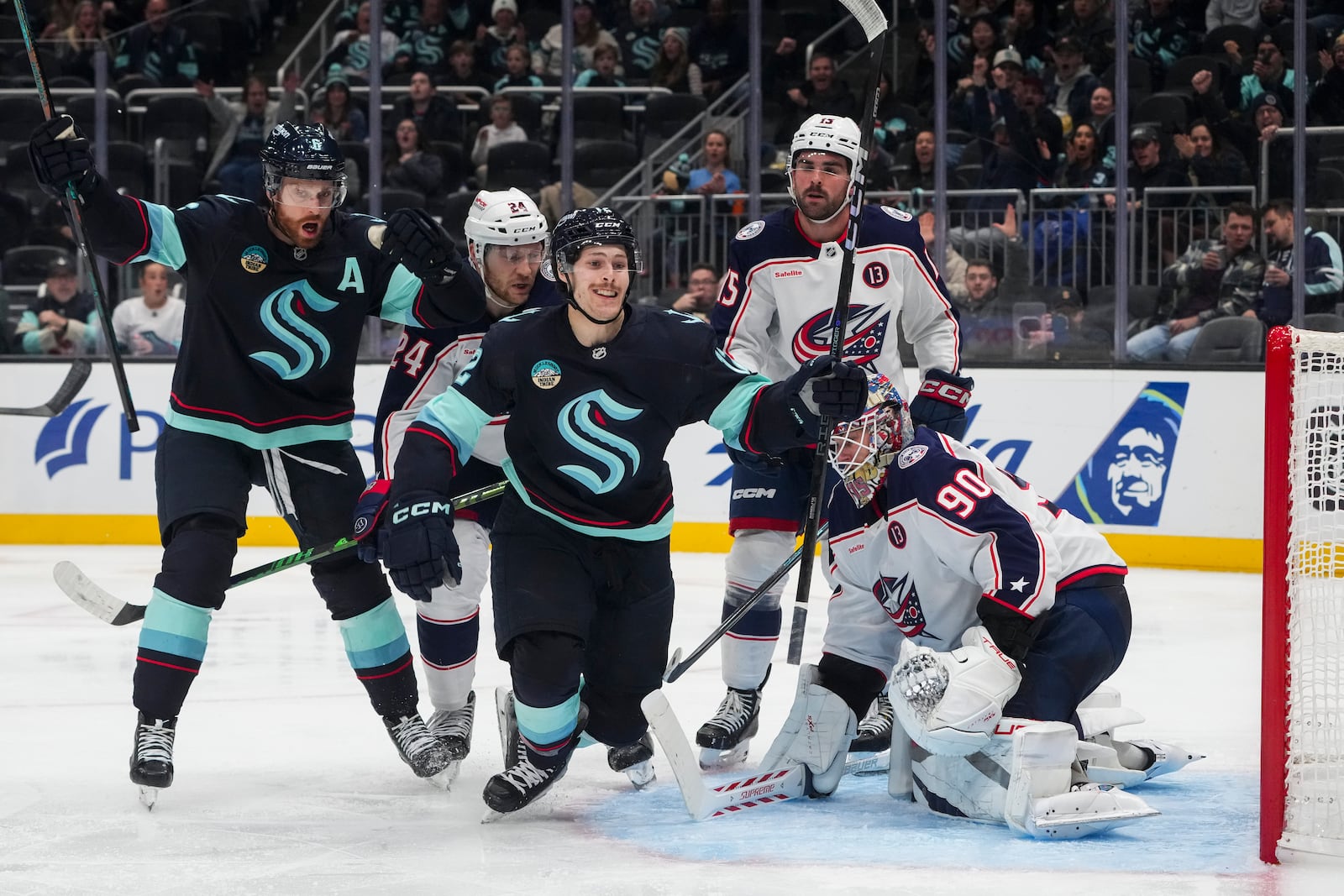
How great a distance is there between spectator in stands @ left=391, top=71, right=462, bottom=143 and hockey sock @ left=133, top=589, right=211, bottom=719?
186 inches

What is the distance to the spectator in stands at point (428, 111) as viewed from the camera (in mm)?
7578

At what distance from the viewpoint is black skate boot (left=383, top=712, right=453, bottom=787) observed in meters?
3.22

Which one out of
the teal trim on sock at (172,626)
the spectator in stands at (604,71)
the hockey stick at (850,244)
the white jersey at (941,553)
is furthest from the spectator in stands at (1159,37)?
the teal trim on sock at (172,626)

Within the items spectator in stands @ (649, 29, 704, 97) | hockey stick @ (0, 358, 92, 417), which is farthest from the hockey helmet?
spectator in stands @ (649, 29, 704, 97)

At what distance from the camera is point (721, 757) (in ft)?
11.5

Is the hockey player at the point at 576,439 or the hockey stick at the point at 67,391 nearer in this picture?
the hockey player at the point at 576,439

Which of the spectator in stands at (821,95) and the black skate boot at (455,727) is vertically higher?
the spectator in stands at (821,95)

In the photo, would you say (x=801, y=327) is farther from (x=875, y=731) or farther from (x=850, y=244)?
(x=875, y=731)

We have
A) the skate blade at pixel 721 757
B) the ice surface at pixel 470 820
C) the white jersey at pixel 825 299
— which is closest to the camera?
the ice surface at pixel 470 820

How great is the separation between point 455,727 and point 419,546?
72cm

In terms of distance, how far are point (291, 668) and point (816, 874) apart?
222 centimetres

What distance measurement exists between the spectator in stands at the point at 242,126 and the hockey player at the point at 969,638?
519 centimetres

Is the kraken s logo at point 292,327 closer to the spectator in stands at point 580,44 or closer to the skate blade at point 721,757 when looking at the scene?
the skate blade at point 721,757

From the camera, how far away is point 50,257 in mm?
7234
